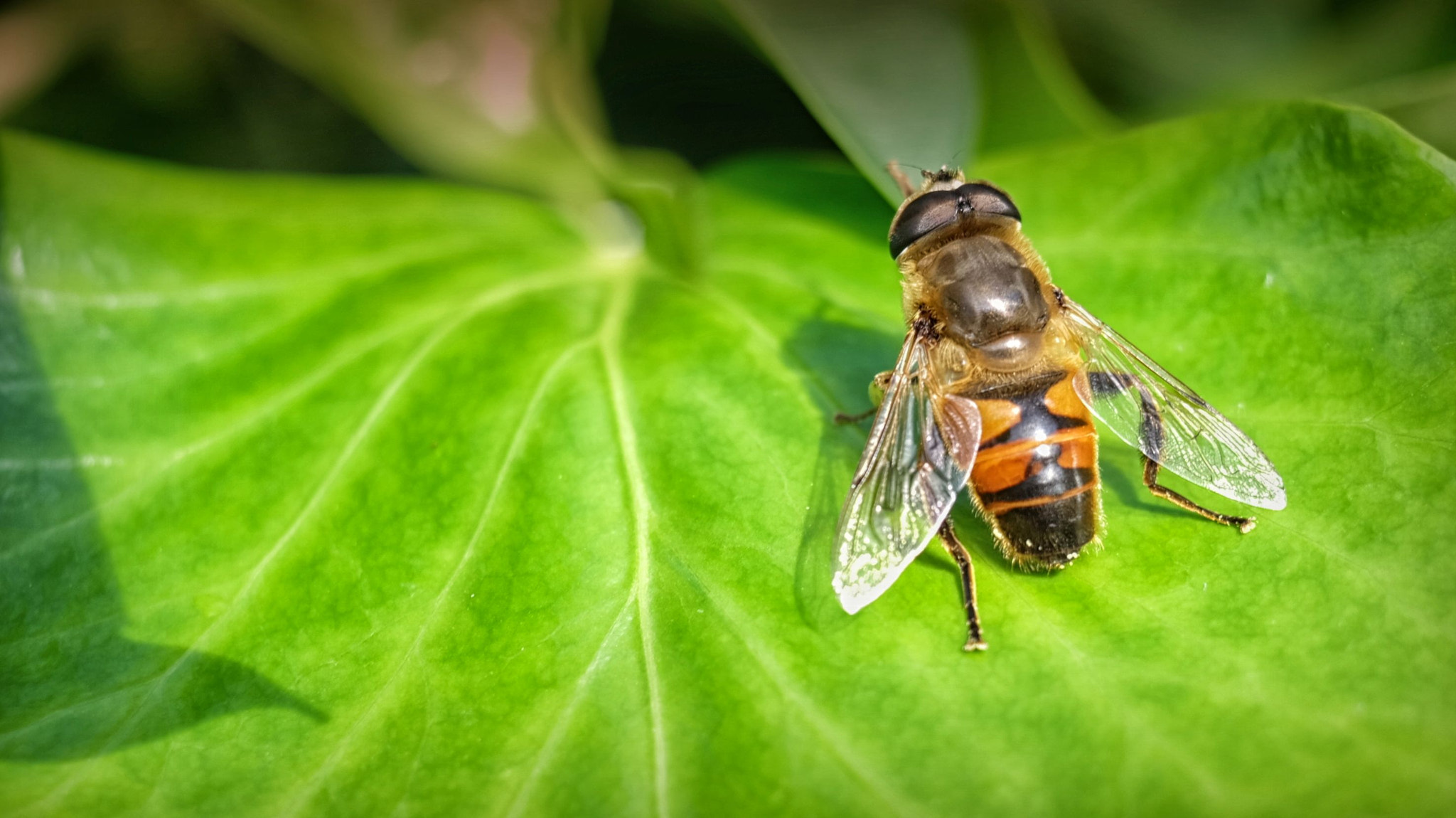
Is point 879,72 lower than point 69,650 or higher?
higher

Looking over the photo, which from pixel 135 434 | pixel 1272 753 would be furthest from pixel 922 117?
pixel 135 434

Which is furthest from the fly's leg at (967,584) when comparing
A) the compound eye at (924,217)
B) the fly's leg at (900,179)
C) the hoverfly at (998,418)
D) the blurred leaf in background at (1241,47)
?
the blurred leaf in background at (1241,47)

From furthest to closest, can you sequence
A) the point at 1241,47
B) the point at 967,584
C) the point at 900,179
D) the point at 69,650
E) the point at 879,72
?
the point at 1241,47, the point at 879,72, the point at 900,179, the point at 69,650, the point at 967,584

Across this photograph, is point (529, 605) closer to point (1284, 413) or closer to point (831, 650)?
point (831, 650)

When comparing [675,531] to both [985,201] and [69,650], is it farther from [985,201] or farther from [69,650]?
[69,650]

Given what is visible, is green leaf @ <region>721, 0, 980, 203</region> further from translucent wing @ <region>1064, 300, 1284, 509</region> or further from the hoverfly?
translucent wing @ <region>1064, 300, 1284, 509</region>

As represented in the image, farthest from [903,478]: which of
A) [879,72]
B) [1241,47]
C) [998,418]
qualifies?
[1241,47]
